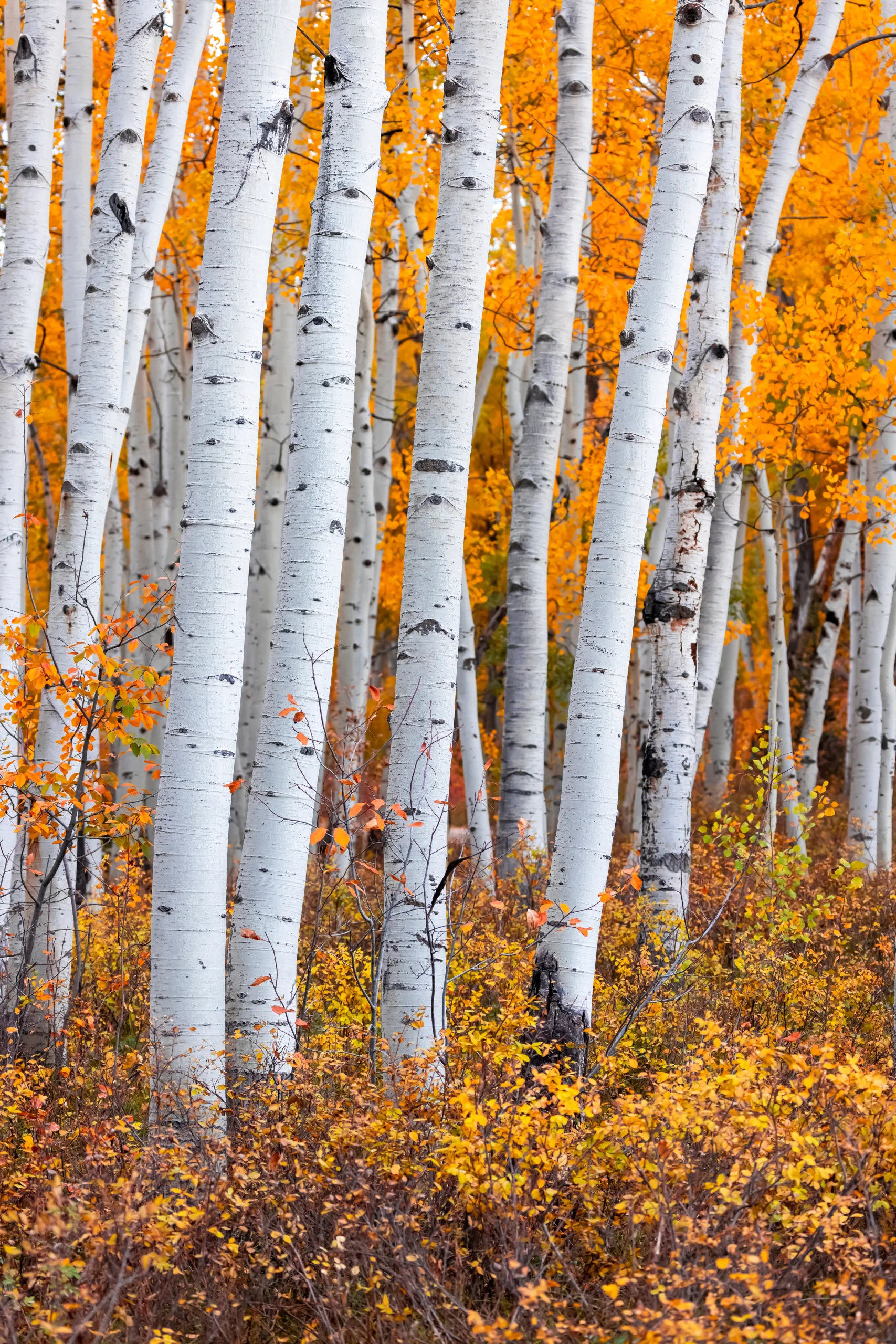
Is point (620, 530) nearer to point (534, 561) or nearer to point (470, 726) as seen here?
point (534, 561)

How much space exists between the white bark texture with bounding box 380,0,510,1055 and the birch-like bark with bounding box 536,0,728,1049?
53cm

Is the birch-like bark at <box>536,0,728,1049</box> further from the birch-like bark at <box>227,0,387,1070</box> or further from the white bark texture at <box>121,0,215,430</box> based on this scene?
the white bark texture at <box>121,0,215,430</box>

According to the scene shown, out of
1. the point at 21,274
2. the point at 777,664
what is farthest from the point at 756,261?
the point at 21,274

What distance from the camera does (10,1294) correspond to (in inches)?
102

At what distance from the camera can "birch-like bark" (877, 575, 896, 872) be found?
10.5 metres

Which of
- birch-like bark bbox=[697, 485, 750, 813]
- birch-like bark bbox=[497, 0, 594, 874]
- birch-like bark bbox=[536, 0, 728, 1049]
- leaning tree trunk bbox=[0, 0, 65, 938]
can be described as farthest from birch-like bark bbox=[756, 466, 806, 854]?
leaning tree trunk bbox=[0, 0, 65, 938]

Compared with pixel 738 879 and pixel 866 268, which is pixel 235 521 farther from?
pixel 866 268

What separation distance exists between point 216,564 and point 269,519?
661 centimetres

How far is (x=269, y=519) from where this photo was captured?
1003 centimetres

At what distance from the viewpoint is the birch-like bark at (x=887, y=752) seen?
10469 mm

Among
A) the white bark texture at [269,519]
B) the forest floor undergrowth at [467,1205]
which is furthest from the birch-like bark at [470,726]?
the forest floor undergrowth at [467,1205]

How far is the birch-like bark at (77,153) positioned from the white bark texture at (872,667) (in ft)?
22.0

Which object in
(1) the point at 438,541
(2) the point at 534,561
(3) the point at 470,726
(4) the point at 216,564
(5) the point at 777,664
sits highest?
(2) the point at 534,561

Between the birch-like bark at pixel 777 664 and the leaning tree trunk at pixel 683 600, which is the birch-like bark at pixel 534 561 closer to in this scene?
the leaning tree trunk at pixel 683 600
